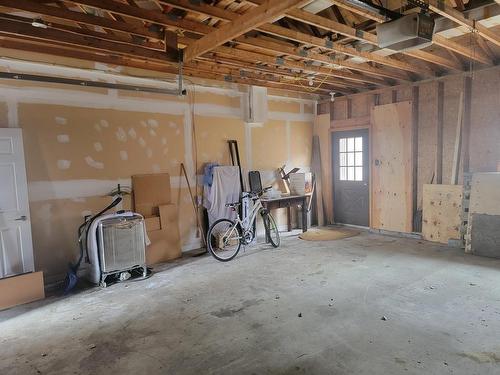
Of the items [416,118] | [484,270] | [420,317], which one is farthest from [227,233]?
[416,118]

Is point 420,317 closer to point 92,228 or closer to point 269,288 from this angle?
point 269,288

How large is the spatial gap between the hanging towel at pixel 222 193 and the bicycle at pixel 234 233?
199mm

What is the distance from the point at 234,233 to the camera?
18.0ft

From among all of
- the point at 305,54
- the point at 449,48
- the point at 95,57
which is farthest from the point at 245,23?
the point at 449,48

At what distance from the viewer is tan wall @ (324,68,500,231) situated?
5.09 metres

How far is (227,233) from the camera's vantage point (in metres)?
5.29

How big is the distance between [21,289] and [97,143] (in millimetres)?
1981

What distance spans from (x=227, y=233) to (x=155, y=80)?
2574 millimetres

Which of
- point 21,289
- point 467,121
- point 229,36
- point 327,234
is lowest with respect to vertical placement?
point 327,234

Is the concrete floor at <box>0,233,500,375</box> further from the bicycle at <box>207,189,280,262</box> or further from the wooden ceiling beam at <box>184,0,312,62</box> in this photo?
the wooden ceiling beam at <box>184,0,312,62</box>

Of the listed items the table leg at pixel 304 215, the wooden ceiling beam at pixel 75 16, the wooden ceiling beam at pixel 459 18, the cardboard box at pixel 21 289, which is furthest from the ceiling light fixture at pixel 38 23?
the table leg at pixel 304 215

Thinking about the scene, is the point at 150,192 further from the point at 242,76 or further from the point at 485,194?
the point at 485,194

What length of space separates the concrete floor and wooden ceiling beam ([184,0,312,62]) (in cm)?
269

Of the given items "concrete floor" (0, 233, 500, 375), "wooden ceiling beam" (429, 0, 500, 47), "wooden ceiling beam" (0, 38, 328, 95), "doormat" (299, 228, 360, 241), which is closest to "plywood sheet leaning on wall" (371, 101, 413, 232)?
"doormat" (299, 228, 360, 241)
